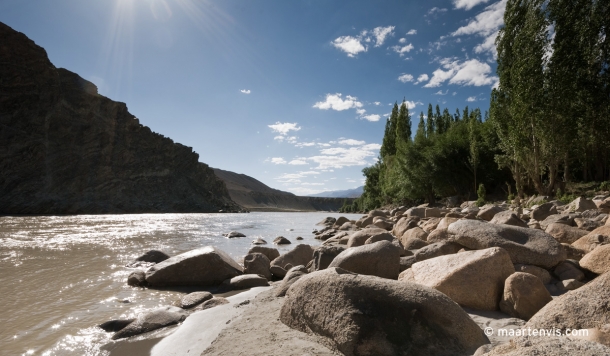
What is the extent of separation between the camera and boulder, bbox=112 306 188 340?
3.69 metres

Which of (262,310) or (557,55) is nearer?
(262,310)

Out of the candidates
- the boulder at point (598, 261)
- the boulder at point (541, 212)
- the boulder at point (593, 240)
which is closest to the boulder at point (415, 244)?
the boulder at point (593, 240)

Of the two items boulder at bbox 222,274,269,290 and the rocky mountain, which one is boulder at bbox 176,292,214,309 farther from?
the rocky mountain

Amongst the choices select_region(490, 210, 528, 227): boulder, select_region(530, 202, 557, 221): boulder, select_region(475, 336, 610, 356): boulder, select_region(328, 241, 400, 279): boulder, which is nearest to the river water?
select_region(328, 241, 400, 279): boulder

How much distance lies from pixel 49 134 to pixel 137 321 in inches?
2099

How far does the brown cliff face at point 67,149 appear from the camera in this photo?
40.4m

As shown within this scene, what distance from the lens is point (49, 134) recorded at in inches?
1774

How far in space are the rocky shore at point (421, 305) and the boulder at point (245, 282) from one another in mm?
18

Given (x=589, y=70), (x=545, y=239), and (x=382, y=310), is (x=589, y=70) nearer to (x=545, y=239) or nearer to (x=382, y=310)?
(x=545, y=239)

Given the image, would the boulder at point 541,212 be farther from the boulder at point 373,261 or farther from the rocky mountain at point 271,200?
the rocky mountain at point 271,200

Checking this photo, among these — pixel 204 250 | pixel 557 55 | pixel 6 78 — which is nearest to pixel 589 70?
pixel 557 55

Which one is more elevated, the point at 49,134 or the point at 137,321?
the point at 49,134

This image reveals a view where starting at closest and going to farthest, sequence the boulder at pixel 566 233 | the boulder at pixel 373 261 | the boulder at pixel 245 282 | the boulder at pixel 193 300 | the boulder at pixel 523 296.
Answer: the boulder at pixel 523 296 < the boulder at pixel 193 300 < the boulder at pixel 373 261 < the boulder at pixel 245 282 < the boulder at pixel 566 233

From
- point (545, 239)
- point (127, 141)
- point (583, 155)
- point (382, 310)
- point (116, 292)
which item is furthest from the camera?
point (127, 141)
